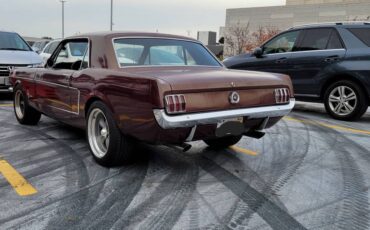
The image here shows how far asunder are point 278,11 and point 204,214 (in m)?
62.8

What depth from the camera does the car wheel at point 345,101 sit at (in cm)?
788

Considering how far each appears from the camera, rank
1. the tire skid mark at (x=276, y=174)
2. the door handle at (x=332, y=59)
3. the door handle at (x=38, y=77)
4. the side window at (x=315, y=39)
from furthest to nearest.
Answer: the side window at (x=315, y=39) < the door handle at (x=332, y=59) < the door handle at (x=38, y=77) < the tire skid mark at (x=276, y=174)

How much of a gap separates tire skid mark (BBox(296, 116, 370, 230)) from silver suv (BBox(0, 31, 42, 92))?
6.72 m

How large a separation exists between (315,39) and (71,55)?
518 centimetres

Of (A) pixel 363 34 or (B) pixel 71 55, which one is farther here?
(A) pixel 363 34

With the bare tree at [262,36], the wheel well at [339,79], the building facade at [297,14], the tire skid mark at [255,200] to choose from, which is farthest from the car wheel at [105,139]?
the building facade at [297,14]

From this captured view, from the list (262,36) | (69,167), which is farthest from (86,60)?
(262,36)

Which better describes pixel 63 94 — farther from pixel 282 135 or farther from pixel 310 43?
pixel 310 43

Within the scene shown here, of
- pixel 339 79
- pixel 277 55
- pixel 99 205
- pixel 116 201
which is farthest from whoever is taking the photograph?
pixel 277 55

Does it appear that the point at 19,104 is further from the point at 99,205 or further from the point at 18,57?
the point at 99,205

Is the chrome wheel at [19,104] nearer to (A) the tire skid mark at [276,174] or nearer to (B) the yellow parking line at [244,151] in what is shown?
(B) the yellow parking line at [244,151]

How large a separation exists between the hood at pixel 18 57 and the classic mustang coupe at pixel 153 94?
4.65 meters

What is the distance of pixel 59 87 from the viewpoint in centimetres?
559

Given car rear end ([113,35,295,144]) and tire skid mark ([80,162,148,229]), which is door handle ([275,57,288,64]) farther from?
tire skid mark ([80,162,148,229])
